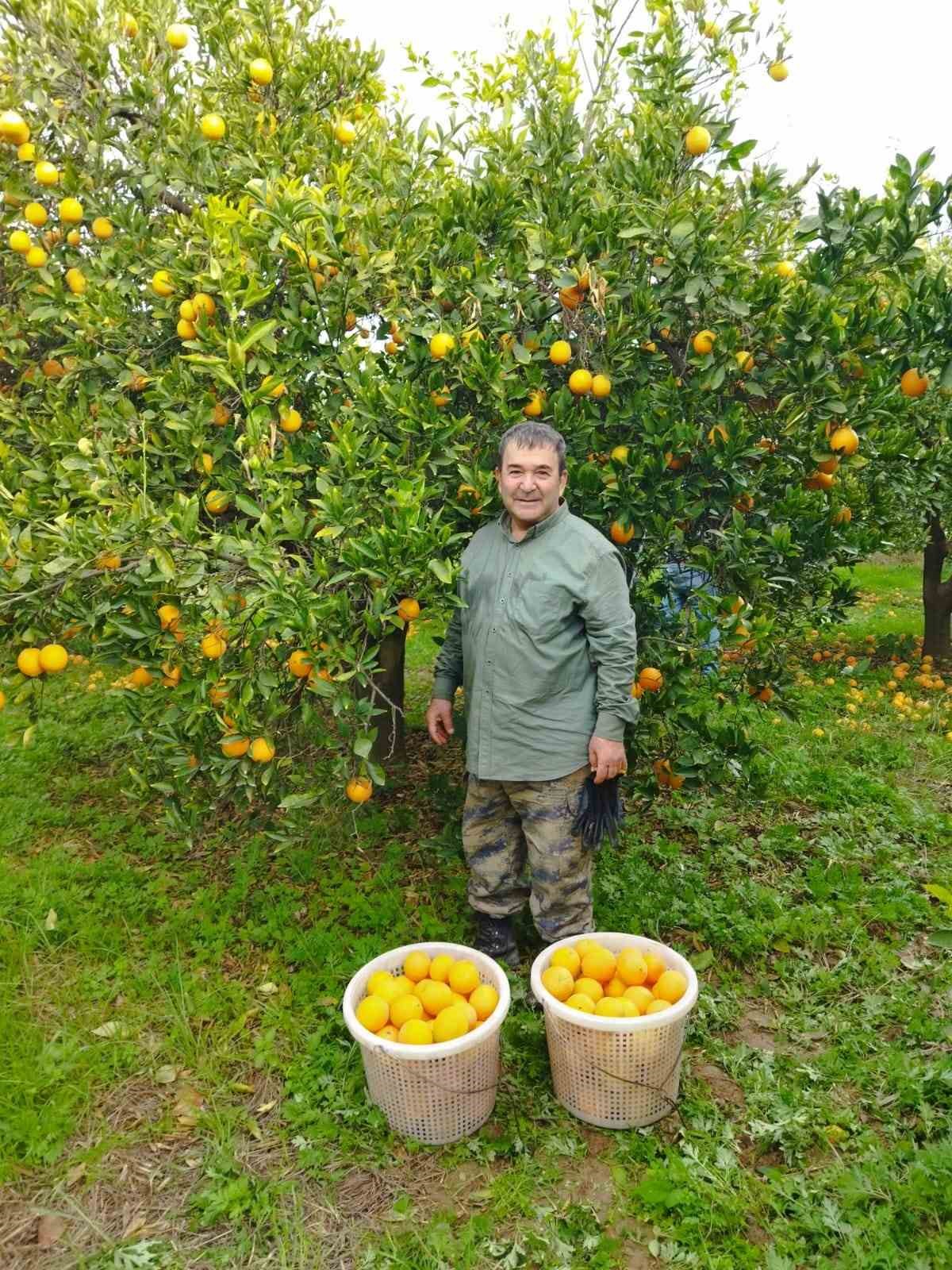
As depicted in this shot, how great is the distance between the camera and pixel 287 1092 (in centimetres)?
268

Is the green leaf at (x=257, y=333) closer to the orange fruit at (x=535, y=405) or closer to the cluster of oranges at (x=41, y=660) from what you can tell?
the orange fruit at (x=535, y=405)

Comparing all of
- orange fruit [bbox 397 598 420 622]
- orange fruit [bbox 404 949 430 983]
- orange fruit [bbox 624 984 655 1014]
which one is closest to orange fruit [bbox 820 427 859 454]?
orange fruit [bbox 397 598 420 622]

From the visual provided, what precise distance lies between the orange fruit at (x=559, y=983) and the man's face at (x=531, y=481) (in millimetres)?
1380

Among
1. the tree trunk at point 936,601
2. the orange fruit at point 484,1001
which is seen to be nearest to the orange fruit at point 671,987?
the orange fruit at point 484,1001

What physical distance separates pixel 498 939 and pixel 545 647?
46.3 inches

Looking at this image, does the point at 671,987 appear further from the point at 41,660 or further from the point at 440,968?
the point at 41,660

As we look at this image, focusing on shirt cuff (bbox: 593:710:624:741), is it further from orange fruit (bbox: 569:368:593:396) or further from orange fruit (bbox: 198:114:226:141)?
orange fruit (bbox: 198:114:226:141)

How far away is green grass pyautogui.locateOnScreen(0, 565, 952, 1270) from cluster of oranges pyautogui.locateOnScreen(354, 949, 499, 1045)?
1.06ft

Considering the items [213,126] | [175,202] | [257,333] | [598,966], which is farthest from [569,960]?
[175,202]

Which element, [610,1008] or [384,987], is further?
[384,987]

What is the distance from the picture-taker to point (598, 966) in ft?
8.57

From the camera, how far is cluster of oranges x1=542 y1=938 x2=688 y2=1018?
2465 mm

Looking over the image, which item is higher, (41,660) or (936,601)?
(41,660)

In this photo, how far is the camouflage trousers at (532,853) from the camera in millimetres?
2910
